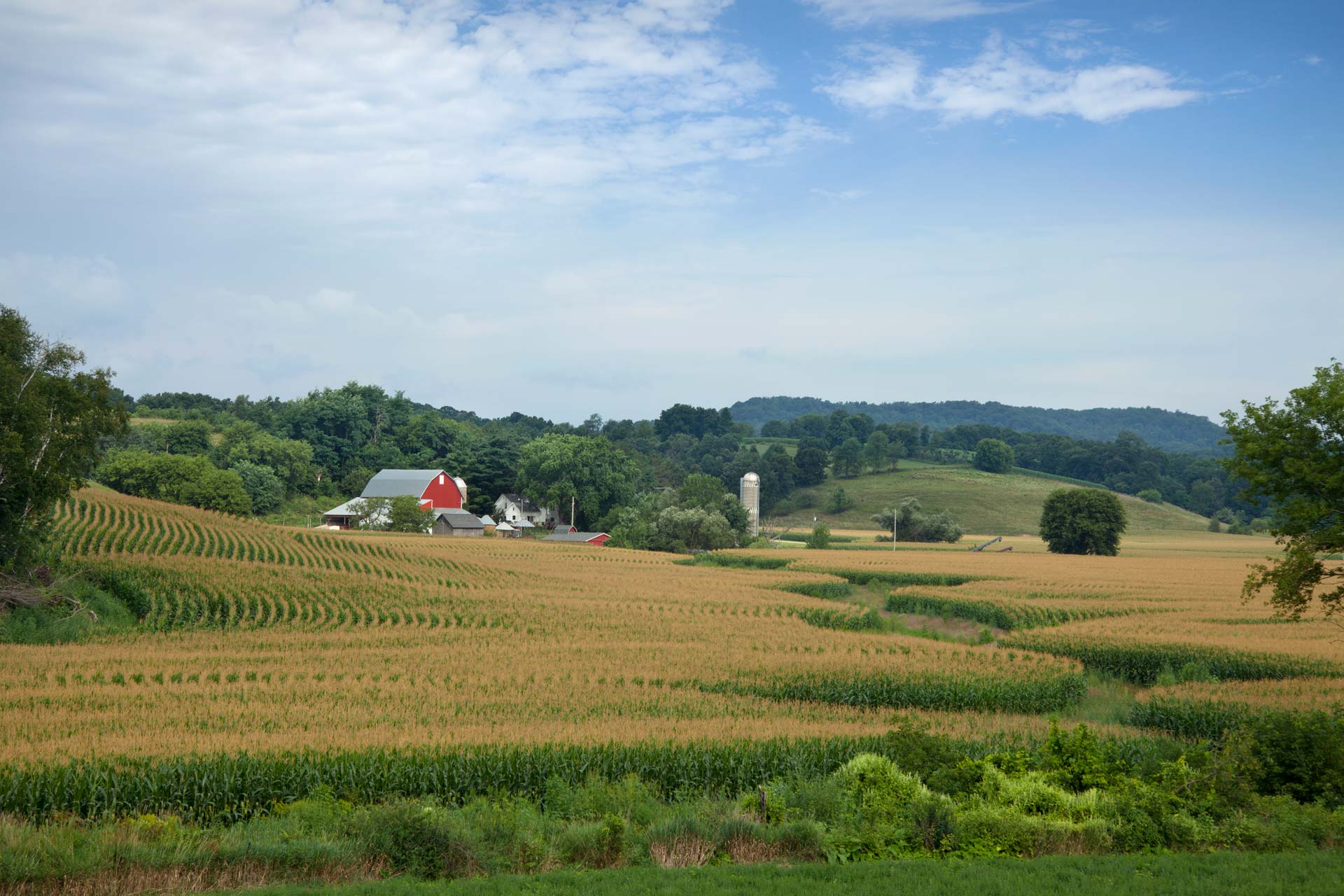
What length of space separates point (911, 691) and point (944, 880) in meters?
14.7

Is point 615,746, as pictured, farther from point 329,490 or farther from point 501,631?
point 329,490

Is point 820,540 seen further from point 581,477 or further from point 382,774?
point 382,774

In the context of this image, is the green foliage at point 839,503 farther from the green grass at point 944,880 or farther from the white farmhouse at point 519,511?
the green grass at point 944,880

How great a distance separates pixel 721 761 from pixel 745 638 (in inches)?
677

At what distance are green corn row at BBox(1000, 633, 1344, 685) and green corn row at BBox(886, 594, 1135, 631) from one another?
7.44m

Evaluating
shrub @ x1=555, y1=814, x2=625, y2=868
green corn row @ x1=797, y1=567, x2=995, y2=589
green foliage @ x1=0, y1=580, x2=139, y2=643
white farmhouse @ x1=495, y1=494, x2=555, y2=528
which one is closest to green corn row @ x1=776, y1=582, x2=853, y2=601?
green corn row @ x1=797, y1=567, x2=995, y2=589

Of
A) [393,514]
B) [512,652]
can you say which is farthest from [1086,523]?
[512,652]

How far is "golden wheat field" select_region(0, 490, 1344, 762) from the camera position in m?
18.2

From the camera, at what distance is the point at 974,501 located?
431 ft

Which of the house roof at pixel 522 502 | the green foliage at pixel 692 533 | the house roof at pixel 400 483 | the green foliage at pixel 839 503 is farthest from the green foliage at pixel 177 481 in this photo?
the green foliage at pixel 839 503

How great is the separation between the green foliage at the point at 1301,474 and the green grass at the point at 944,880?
10.7 meters

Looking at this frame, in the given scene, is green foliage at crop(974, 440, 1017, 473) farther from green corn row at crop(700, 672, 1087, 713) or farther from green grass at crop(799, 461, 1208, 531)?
green corn row at crop(700, 672, 1087, 713)

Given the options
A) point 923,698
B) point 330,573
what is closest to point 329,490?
point 330,573

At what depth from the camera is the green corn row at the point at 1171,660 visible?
28.2 metres
